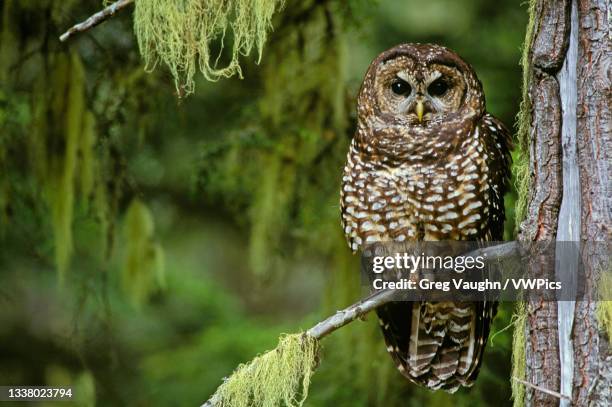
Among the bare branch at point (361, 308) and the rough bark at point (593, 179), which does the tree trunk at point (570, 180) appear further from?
the bare branch at point (361, 308)

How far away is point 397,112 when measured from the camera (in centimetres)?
428

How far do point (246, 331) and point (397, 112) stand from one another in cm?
289

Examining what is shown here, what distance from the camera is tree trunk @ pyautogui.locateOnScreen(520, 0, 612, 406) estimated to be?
125 inches

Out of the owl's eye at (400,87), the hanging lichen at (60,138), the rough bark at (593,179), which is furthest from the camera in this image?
the hanging lichen at (60,138)

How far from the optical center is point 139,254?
555 centimetres

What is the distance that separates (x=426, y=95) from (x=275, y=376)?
1.50 meters

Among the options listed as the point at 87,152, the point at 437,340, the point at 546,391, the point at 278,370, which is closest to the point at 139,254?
the point at 87,152

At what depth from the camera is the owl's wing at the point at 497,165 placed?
4.13m

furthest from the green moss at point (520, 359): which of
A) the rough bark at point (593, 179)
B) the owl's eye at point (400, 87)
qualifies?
the owl's eye at point (400, 87)

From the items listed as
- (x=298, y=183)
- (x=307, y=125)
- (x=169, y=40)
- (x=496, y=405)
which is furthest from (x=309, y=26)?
Answer: (x=496, y=405)

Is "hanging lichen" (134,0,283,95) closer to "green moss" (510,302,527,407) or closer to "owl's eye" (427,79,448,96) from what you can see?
"owl's eye" (427,79,448,96)

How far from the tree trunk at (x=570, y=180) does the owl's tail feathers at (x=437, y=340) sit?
99cm

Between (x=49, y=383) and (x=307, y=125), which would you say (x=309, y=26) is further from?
(x=49, y=383)

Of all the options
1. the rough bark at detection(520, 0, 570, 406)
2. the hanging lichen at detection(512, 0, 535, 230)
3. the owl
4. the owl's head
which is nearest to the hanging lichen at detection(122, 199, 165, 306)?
the owl
